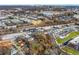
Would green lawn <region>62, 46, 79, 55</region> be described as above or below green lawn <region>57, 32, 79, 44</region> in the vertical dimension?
below

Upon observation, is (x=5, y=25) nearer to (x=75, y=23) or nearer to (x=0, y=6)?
(x=0, y=6)

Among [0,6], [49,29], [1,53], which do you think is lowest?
[1,53]

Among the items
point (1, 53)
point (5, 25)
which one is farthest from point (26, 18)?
point (1, 53)

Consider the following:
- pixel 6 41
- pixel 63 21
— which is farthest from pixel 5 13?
pixel 63 21

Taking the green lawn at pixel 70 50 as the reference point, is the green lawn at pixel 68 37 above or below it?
above
